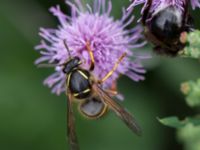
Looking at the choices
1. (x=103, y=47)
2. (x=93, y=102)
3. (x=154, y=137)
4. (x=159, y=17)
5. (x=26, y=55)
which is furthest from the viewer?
(x=26, y=55)

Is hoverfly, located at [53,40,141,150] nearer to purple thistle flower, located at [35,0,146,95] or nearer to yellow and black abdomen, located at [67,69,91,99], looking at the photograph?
yellow and black abdomen, located at [67,69,91,99]

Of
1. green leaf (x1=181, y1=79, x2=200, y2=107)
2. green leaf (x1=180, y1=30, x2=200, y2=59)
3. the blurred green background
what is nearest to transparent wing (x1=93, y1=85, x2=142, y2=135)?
green leaf (x1=181, y1=79, x2=200, y2=107)

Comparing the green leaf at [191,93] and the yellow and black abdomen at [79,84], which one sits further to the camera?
the yellow and black abdomen at [79,84]

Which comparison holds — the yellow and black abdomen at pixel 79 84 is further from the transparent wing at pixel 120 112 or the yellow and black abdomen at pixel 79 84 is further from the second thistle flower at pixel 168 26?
the second thistle flower at pixel 168 26

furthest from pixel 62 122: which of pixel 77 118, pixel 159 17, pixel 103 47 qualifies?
pixel 159 17

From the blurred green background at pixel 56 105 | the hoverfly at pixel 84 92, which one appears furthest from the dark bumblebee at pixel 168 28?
the blurred green background at pixel 56 105

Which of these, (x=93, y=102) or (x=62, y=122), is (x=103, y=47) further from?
(x=62, y=122)
